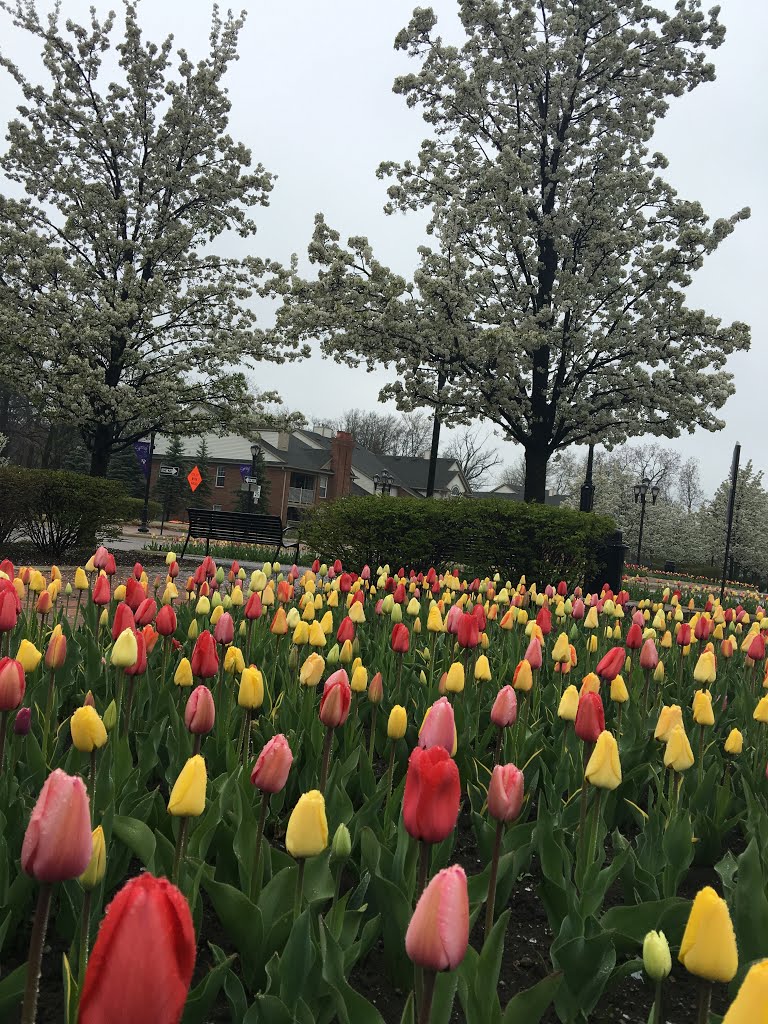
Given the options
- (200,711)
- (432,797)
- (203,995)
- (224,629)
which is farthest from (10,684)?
(224,629)

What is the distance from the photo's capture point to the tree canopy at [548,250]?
16516mm

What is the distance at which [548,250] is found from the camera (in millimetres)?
Result: 18484

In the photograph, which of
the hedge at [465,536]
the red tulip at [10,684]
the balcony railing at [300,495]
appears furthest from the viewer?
the balcony railing at [300,495]

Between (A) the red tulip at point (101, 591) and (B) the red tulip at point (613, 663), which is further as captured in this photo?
(A) the red tulip at point (101, 591)

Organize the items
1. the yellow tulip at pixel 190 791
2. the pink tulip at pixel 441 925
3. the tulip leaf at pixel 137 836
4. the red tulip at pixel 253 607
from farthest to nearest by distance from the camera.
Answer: the red tulip at pixel 253 607
the tulip leaf at pixel 137 836
the yellow tulip at pixel 190 791
the pink tulip at pixel 441 925

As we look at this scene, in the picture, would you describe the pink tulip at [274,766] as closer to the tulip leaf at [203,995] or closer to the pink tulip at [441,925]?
the tulip leaf at [203,995]

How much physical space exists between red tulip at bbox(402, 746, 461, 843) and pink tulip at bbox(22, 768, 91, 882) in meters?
Result: 0.52

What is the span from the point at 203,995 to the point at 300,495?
2304 inches

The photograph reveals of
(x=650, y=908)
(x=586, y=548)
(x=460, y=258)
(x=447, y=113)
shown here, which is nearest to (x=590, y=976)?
(x=650, y=908)

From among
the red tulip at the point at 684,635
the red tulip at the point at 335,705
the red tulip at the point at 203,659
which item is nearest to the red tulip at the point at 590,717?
the red tulip at the point at 335,705

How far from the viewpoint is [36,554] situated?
40.0 feet

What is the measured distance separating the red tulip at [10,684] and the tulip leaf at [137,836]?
0.38 metres

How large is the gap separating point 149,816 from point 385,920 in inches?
28.2

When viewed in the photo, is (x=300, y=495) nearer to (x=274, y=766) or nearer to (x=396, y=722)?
(x=396, y=722)
